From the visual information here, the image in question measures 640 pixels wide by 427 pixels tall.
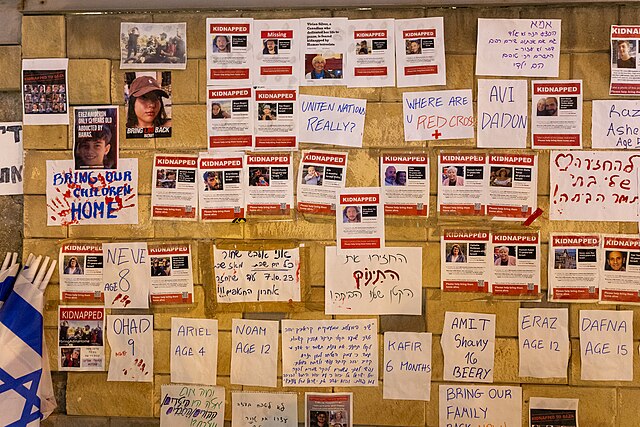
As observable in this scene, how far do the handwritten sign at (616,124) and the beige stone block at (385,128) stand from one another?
2.18 ft

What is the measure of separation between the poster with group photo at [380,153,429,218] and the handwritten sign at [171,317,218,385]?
0.86 metres

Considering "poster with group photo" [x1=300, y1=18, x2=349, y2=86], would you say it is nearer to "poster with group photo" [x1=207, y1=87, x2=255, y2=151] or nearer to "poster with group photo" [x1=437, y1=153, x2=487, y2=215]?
"poster with group photo" [x1=207, y1=87, x2=255, y2=151]

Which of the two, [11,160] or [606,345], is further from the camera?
[11,160]

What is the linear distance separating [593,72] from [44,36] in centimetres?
215

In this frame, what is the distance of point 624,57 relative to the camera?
2148 mm

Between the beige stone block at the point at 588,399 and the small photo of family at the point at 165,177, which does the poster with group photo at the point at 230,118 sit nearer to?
the small photo of family at the point at 165,177

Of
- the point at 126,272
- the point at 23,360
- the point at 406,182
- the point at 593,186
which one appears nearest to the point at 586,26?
the point at 593,186

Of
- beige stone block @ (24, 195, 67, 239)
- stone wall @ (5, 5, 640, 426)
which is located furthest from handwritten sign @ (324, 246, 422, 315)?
beige stone block @ (24, 195, 67, 239)

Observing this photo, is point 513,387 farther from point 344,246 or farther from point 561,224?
point 344,246

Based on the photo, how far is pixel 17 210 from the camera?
91.4 inches

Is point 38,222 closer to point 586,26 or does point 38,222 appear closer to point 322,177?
point 322,177

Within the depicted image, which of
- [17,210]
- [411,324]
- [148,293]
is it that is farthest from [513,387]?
[17,210]

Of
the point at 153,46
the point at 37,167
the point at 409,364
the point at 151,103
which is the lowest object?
the point at 409,364

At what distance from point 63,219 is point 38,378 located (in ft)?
2.05
